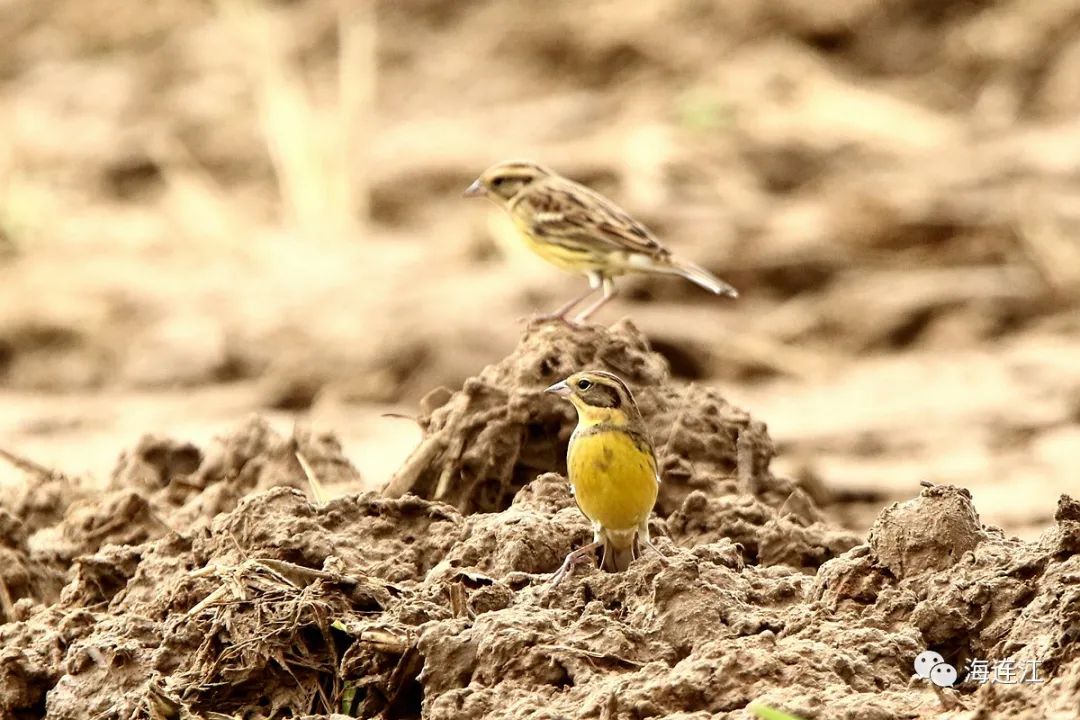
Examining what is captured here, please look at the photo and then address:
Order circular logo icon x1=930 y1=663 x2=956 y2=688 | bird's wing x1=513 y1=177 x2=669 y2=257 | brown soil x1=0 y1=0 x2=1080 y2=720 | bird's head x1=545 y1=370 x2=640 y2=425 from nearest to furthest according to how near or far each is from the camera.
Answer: circular logo icon x1=930 y1=663 x2=956 y2=688 < brown soil x1=0 y1=0 x2=1080 y2=720 < bird's head x1=545 y1=370 x2=640 y2=425 < bird's wing x1=513 y1=177 x2=669 y2=257

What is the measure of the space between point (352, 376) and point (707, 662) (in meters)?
9.74

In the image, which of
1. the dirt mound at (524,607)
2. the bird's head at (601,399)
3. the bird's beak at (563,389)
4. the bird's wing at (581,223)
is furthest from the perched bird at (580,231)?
the bird's head at (601,399)

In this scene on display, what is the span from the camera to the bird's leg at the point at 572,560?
18.7 ft

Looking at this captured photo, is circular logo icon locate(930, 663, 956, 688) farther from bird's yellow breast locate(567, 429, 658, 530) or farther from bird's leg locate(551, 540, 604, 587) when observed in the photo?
bird's leg locate(551, 540, 604, 587)

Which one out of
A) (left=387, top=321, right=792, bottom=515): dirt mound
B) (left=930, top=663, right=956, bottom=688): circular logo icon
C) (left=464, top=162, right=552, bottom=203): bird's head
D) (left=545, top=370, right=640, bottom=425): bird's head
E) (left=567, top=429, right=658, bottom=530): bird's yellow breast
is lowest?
(left=930, top=663, right=956, bottom=688): circular logo icon

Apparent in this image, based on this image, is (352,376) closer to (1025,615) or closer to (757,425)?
(757,425)

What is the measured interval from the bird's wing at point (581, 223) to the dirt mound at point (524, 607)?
5.33 feet

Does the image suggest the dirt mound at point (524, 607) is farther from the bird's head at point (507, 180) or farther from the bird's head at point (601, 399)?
the bird's head at point (507, 180)

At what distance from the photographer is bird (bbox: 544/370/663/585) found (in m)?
5.67

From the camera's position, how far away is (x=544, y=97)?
19.9 meters

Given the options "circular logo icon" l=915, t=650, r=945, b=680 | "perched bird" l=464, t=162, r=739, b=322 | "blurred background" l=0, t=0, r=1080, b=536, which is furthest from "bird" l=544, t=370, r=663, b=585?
"blurred background" l=0, t=0, r=1080, b=536

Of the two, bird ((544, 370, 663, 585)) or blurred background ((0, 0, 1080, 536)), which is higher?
blurred background ((0, 0, 1080, 536))

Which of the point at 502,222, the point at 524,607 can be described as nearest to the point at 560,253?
the point at 524,607

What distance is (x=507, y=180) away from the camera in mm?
9070
